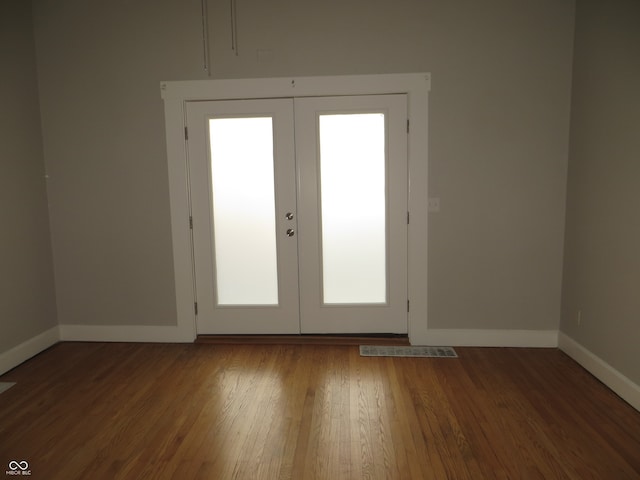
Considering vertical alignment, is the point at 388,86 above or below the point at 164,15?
below

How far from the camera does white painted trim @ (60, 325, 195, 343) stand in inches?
143

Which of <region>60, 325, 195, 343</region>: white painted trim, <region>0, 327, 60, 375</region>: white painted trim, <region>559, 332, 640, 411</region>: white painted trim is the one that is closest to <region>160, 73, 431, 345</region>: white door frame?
<region>60, 325, 195, 343</region>: white painted trim

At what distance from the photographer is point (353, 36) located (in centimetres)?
327

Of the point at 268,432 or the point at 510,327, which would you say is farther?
the point at 510,327

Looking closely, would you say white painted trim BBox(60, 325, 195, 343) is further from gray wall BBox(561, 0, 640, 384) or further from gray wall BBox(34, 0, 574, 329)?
gray wall BBox(561, 0, 640, 384)

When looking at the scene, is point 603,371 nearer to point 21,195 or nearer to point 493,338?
point 493,338

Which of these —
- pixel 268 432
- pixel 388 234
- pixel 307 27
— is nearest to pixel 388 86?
pixel 307 27

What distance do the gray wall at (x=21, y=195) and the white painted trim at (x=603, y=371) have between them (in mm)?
4169

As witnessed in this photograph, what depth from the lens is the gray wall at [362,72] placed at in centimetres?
320

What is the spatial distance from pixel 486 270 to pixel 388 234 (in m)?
0.83

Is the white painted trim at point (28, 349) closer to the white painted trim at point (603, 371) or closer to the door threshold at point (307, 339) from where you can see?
Answer: the door threshold at point (307, 339)

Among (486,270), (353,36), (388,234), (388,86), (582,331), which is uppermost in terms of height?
(353,36)

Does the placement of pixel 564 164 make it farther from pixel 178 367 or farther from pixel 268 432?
pixel 178 367

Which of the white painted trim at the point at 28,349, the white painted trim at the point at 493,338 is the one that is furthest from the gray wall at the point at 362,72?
the white painted trim at the point at 28,349
